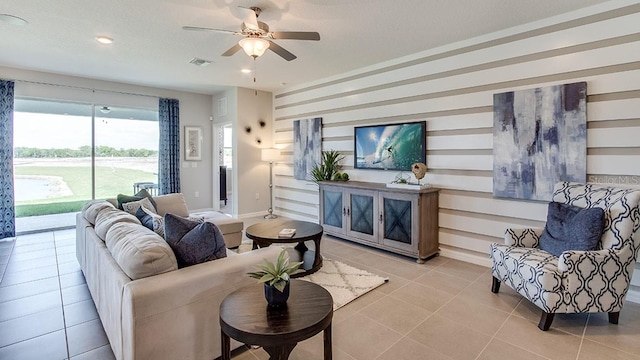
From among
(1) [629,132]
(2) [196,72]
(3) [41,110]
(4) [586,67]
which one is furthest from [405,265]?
(3) [41,110]

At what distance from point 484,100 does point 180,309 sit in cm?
371

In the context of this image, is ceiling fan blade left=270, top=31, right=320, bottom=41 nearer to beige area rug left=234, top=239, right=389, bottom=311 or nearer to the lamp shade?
beige area rug left=234, top=239, right=389, bottom=311

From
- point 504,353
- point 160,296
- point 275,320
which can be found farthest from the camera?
point 504,353

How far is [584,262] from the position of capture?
Answer: 7.61 feet

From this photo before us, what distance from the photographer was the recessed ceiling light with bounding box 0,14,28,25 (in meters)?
3.12

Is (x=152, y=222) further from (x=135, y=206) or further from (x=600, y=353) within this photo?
(x=600, y=353)

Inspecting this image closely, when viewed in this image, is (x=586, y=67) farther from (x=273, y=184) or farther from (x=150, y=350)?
(x=273, y=184)

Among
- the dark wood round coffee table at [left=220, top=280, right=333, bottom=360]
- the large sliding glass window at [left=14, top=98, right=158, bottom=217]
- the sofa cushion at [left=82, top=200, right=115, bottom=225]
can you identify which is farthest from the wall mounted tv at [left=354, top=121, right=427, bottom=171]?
the large sliding glass window at [left=14, top=98, right=158, bottom=217]

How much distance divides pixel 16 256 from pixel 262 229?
3380 mm

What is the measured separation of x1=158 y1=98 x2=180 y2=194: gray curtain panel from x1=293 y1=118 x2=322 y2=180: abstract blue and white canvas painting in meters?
2.62

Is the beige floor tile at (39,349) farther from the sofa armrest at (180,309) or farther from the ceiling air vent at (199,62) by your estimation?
the ceiling air vent at (199,62)

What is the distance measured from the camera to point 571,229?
8.57ft

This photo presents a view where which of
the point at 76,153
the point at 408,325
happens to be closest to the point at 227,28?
the point at 408,325

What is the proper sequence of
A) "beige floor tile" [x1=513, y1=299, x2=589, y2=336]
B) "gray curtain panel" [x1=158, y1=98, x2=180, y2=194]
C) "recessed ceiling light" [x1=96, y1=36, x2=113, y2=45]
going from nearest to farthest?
"beige floor tile" [x1=513, y1=299, x2=589, y2=336] → "recessed ceiling light" [x1=96, y1=36, x2=113, y2=45] → "gray curtain panel" [x1=158, y1=98, x2=180, y2=194]
